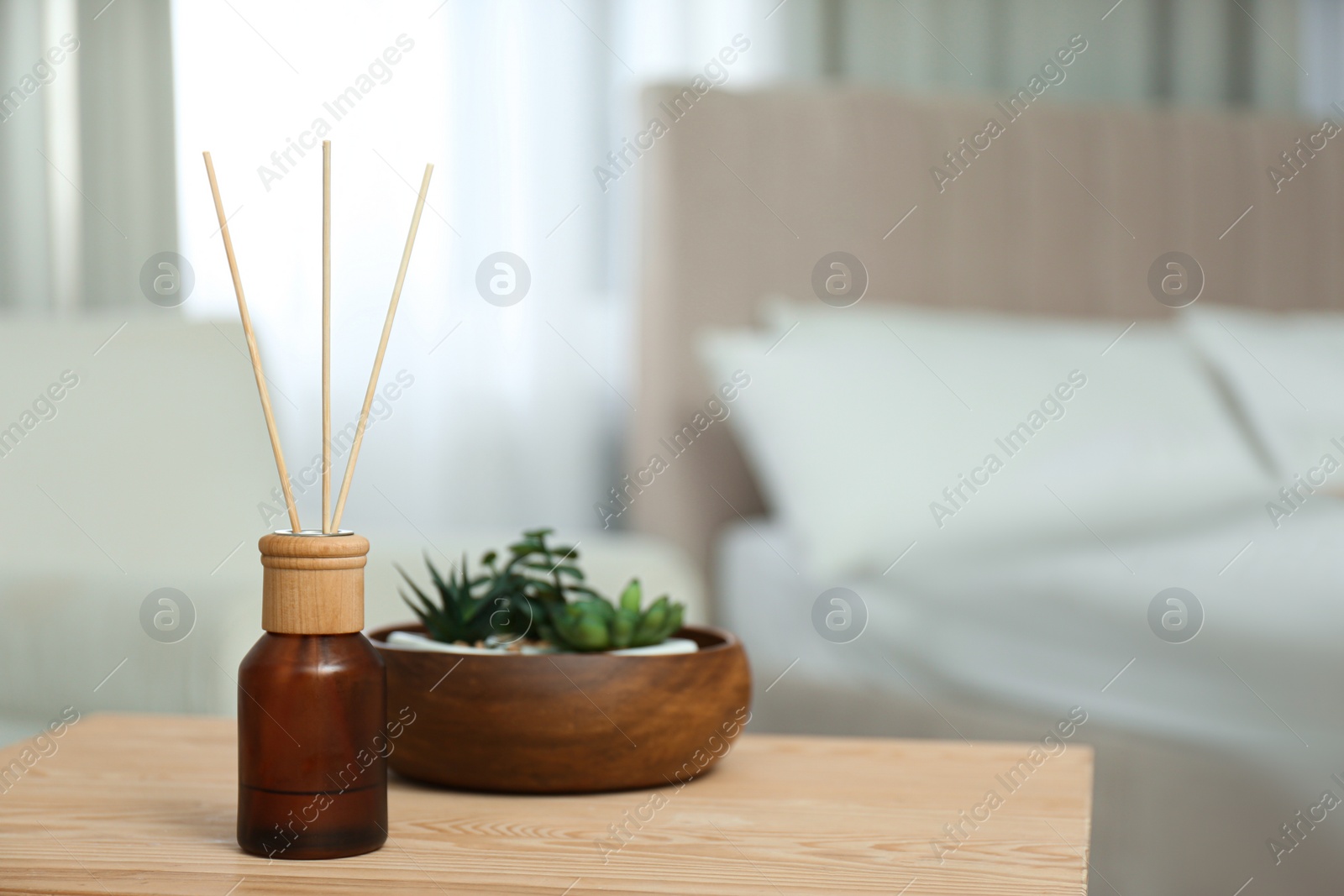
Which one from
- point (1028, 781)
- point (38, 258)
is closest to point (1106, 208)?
point (1028, 781)

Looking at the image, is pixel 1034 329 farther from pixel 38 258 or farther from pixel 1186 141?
pixel 38 258

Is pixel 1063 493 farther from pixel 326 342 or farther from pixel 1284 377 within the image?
pixel 326 342

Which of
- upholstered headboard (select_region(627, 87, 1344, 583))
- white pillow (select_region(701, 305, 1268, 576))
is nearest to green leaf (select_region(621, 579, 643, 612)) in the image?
white pillow (select_region(701, 305, 1268, 576))

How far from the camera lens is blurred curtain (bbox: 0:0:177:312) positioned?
2744 mm

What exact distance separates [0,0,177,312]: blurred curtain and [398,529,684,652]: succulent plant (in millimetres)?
1979

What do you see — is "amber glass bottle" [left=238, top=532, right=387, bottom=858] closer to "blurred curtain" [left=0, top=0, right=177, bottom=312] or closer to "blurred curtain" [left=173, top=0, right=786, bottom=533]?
"blurred curtain" [left=173, top=0, right=786, bottom=533]

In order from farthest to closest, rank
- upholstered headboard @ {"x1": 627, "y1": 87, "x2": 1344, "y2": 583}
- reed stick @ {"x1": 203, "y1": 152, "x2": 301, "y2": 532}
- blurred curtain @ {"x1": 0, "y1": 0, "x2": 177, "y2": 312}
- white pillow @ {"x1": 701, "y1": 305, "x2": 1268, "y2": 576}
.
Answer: blurred curtain @ {"x1": 0, "y1": 0, "x2": 177, "y2": 312}
upholstered headboard @ {"x1": 627, "y1": 87, "x2": 1344, "y2": 583}
white pillow @ {"x1": 701, "y1": 305, "x2": 1268, "y2": 576}
reed stick @ {"x1": 203, "y1": 152, "x2": 301, "y2": 532}

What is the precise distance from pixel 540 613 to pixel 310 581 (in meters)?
0.27

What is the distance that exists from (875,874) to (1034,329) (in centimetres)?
178

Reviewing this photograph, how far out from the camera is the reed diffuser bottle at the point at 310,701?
2.67 ft

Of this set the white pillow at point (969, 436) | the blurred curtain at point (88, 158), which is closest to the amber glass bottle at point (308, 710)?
the white pillow at point (969, 436)

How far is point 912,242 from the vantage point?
2736 mm

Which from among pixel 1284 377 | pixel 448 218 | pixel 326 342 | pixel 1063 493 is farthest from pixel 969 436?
pixel 326 342

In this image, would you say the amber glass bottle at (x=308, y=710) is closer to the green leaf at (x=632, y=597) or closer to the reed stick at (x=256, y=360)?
the reed stick at (x=256, y=360)
